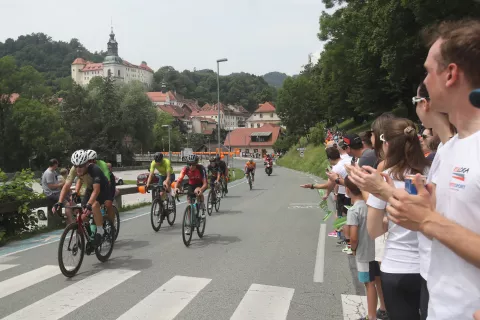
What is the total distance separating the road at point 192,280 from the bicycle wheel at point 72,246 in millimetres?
143

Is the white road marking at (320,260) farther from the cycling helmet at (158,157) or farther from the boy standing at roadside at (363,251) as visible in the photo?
the cycling helmet at (158,157)

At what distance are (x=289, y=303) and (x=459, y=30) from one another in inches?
167

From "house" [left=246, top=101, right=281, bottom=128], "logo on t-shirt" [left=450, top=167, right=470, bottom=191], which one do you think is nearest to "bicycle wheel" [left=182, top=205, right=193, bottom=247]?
"logo on t-shirt" [left=450, top=167, right=470, bottom=191]

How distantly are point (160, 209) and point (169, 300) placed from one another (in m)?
5.82

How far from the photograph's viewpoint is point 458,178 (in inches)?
64.1

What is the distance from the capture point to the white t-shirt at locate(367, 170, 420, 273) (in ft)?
10.0

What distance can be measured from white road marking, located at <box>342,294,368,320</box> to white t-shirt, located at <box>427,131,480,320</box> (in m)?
3.37

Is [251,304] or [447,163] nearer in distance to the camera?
[447,163]

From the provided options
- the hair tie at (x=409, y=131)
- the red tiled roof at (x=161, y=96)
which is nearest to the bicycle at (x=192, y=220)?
the hair tie at (x=409, y=131)

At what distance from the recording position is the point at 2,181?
10352mm

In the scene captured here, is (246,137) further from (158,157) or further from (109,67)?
(158,157)

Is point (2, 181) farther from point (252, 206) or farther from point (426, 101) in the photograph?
point (426, 101)

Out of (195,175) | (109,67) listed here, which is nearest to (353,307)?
(195,175)

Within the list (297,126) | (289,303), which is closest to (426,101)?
(289,303)
